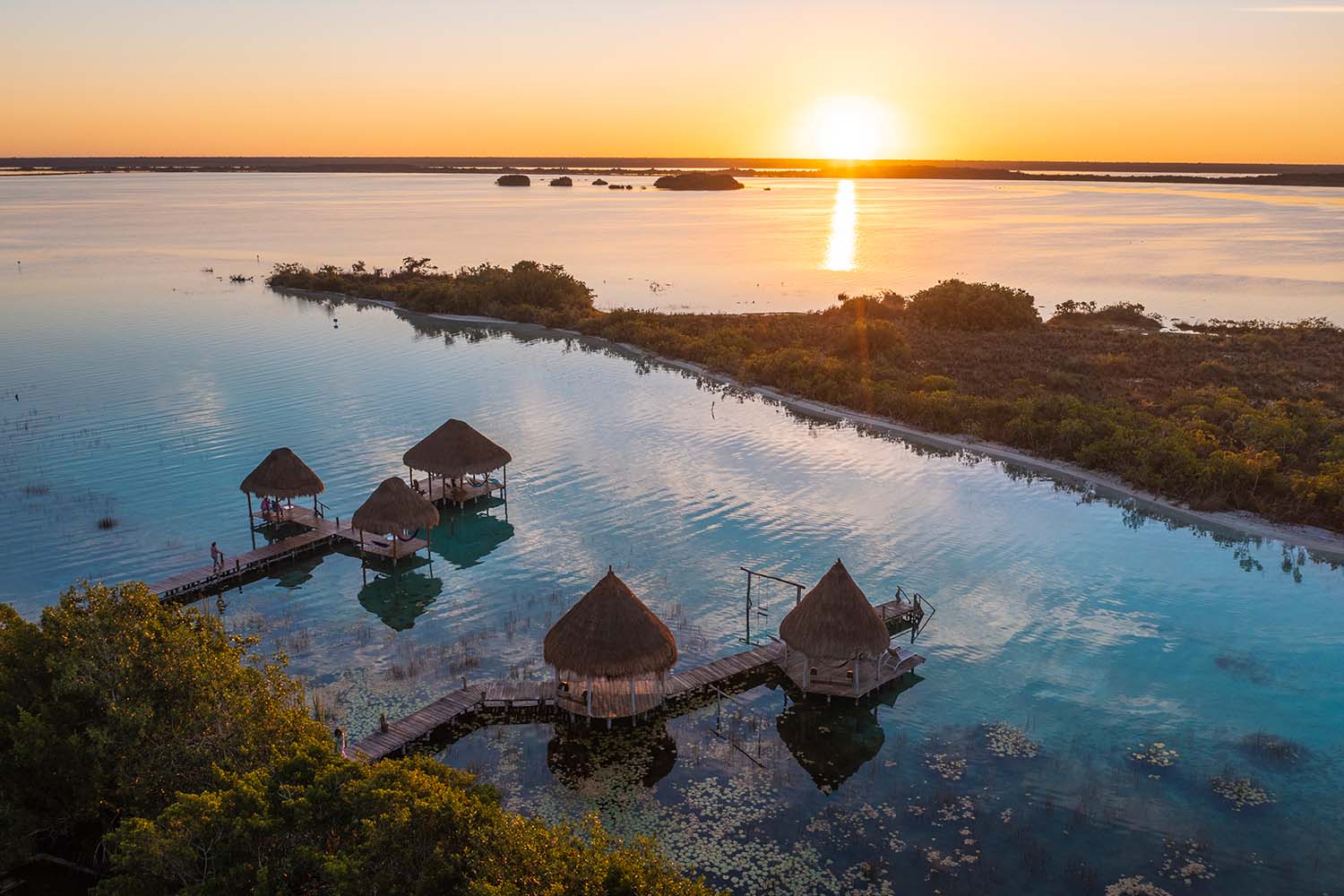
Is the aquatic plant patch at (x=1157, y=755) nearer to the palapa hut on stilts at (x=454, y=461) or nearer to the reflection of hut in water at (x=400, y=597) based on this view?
the reflection of hut in water at (x=400, y=597)

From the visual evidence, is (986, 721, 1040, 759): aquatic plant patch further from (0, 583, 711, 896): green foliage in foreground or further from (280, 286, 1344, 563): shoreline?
(280, 286, 1344, 563): shoreline

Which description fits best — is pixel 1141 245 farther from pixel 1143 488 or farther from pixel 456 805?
pixel 456 805

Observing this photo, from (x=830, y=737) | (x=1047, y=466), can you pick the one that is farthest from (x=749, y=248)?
(x=830, y=737)

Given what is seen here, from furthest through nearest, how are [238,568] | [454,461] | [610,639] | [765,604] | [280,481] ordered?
[454,461], [280,481], [238,568], [765,604], [610,639]

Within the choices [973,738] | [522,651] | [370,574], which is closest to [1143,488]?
[973,738]

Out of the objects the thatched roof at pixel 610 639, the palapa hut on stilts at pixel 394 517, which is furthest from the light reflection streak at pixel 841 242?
the thatched roof at pixel 610 639

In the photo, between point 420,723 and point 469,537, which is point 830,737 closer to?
point 420,723
